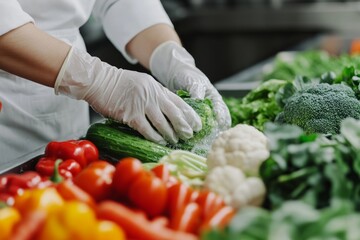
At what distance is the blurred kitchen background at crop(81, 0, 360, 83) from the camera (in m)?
6.12

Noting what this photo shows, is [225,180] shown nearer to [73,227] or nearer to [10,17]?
[73,227]

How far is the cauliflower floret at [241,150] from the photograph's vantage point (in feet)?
5.47

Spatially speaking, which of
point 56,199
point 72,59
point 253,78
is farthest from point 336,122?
point 253,78

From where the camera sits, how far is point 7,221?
1.29 meters

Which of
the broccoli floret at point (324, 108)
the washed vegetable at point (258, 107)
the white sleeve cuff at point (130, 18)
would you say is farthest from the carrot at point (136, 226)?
the white sleeve cuff at point (130, 18)

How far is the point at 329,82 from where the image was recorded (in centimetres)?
254

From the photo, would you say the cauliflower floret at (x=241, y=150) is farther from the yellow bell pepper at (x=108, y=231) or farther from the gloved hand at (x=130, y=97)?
the yellow bell pepper at (x=108, y=231)

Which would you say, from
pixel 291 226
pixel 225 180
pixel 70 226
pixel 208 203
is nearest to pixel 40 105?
pixel 225 180

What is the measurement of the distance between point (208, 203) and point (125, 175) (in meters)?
0.21

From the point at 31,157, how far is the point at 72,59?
1.20ft

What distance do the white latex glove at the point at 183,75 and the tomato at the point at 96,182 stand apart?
0.81 m

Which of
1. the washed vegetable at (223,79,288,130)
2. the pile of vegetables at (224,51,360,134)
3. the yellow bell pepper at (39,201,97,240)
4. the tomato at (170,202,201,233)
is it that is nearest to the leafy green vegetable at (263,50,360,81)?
the pile of vegetables at (224,51,360,134)

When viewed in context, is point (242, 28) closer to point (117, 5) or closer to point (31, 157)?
point (117, 5)

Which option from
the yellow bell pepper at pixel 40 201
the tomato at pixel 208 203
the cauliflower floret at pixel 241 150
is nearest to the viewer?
the yellow bell pepper at pixel 40 201
